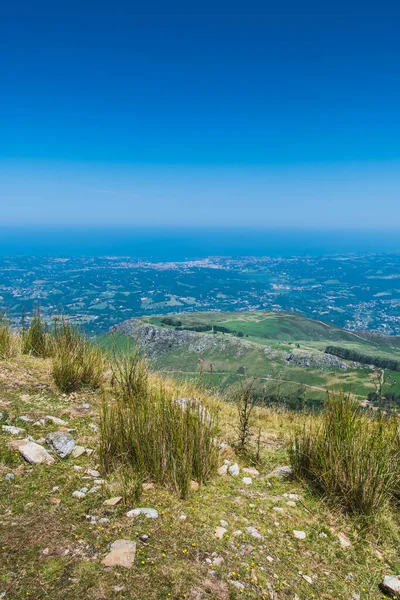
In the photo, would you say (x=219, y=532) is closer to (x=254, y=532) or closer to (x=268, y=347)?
(x=254, y=532)

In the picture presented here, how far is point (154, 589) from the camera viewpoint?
2707 mm

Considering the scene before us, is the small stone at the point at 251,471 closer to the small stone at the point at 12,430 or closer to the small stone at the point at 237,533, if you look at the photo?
the small stone at the point at 237,533

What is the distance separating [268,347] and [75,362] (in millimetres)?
109869

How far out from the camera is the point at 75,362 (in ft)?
25.1

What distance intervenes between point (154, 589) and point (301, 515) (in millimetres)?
2103

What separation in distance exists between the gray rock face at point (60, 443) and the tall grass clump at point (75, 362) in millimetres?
2491

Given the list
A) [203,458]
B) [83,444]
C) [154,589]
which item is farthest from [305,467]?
[83,444]

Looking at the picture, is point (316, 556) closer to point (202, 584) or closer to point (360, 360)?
point (202, 584)

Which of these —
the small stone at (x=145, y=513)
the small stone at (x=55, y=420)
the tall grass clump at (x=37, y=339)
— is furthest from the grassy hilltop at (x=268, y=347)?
the small stone at (x=145, y=513)

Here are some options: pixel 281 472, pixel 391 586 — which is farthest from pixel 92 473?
pixel 391 586

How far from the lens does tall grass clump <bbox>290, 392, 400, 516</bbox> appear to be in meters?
4.16

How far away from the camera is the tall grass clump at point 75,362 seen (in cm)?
742

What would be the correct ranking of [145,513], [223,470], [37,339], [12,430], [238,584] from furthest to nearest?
[37,339] < [12,430] < [223,470] < [145,513] < [238,584]

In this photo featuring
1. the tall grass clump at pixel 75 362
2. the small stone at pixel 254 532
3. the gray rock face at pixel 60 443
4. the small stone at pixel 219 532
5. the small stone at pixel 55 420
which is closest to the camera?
the small stone at pixel 219 532
